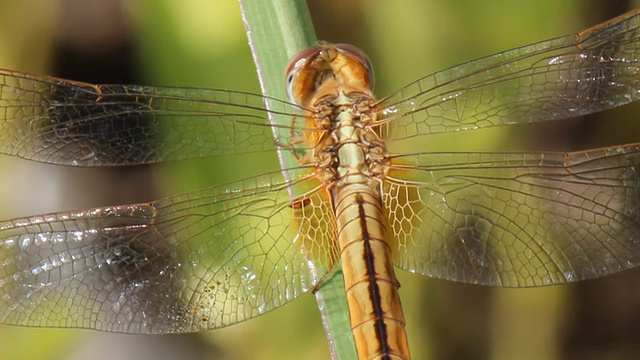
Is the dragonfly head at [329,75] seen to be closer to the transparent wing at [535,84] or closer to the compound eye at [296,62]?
the compound eye at [296,62]

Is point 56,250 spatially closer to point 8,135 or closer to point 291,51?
point 8,135

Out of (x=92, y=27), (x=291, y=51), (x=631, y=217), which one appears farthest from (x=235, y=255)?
(x=92, y=27)

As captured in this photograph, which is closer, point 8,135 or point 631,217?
point 631,217

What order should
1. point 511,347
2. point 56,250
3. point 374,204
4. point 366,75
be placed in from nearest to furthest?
point 56,250
point 374,204
point 366,75
point 511,347

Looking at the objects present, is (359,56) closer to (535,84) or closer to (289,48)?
(289,48)

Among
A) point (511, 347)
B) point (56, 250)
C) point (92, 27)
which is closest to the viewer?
point (56, 250)

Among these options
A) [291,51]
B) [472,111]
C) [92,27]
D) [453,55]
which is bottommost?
[472,111]

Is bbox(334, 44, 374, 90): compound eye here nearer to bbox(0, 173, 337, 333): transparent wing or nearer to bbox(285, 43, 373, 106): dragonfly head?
bbox(285, 43, 373, 106): dragonfly head

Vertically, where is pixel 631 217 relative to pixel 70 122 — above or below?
below
